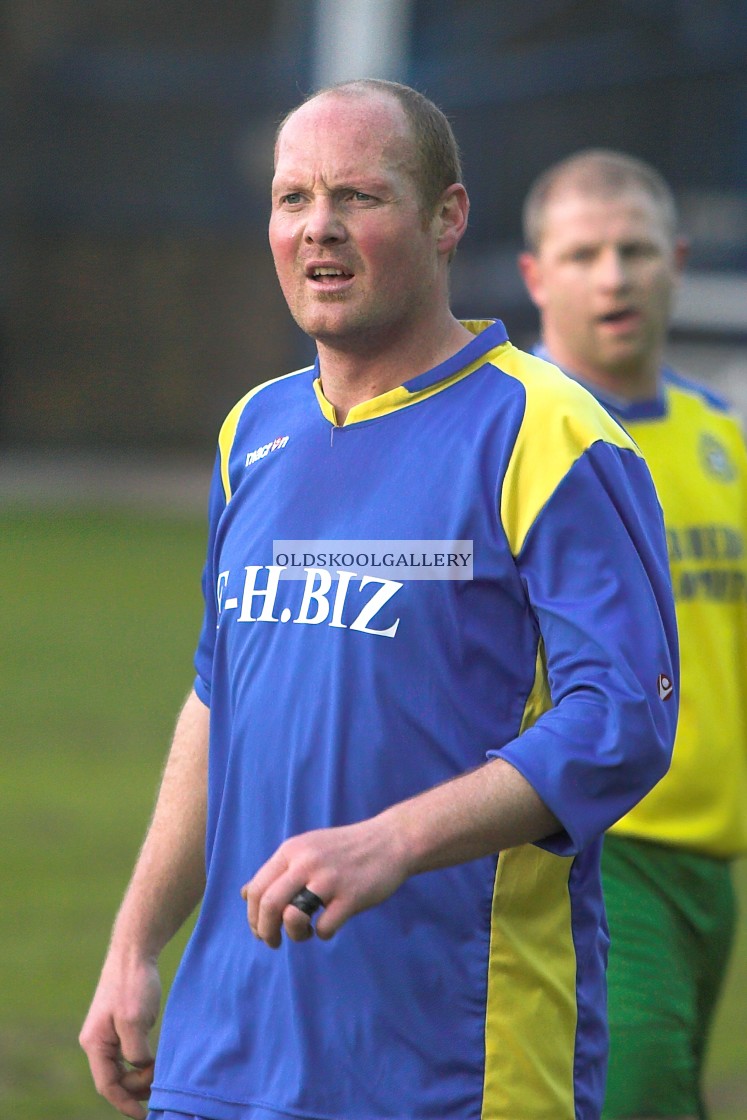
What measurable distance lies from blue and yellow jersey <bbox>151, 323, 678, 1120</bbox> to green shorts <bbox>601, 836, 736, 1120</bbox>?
→ 4.40 ft

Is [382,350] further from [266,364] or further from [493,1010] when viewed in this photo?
[266,364]

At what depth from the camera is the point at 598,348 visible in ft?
15.3

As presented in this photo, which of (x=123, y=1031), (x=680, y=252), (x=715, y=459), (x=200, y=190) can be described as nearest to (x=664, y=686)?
(x=123, y=1031)

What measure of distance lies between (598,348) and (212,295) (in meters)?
27.0

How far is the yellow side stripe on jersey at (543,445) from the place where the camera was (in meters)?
2.62

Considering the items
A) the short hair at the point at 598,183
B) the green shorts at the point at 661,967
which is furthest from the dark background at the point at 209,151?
the green shorts at the point at 661,967

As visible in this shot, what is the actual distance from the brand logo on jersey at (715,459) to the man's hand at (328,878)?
2454mm

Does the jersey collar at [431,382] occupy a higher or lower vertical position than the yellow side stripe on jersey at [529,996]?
higher

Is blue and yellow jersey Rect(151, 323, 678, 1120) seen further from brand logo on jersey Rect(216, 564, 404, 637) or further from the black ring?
the black ring

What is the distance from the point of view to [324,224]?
2.71 meters

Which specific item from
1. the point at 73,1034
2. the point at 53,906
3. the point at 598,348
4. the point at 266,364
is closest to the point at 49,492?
the point at 266,364

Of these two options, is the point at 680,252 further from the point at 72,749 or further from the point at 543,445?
the point at 72,749

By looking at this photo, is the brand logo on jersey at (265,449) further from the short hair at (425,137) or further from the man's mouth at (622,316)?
the man's mouth at (622,316)

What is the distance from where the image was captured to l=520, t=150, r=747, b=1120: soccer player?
418 centimetres
